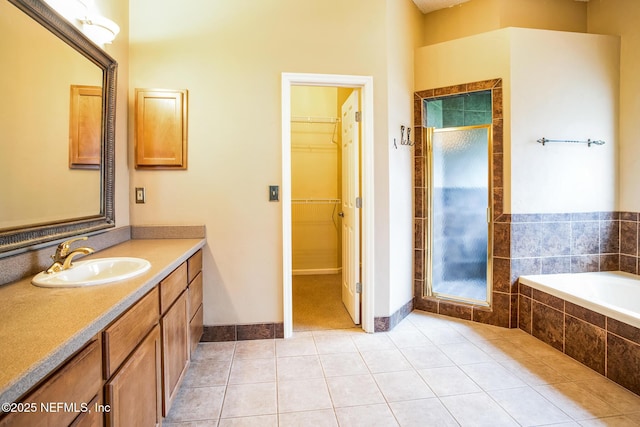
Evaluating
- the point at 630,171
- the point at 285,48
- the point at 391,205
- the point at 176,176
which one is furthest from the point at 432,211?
the point at 176,176

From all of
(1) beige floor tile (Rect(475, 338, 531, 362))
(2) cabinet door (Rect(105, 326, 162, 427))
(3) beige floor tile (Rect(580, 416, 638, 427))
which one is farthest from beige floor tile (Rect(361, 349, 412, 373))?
(2) cabinet door (Rect(105, 326, 162, 427))

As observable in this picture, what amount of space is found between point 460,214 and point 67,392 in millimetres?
2979

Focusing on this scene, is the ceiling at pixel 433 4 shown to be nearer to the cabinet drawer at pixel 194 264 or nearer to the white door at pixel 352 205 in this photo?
the white door at pixel 352 205

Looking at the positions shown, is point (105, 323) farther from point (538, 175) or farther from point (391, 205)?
point (538, 175)

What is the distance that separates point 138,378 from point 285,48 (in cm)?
235

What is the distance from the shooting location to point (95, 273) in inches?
62.3

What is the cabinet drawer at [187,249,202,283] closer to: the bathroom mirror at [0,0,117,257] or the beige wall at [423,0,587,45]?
the bathroom mirror at [0,0,117,257]

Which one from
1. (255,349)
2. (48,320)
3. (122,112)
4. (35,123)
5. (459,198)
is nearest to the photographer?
(48,320)

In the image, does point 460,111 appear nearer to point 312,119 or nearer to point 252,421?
point 312,119

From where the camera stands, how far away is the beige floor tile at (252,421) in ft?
5.33

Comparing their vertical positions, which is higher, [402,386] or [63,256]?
[63,256]

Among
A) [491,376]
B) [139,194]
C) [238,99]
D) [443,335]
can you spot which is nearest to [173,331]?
[139,194]

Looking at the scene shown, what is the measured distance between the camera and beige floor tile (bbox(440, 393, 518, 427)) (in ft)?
5.33

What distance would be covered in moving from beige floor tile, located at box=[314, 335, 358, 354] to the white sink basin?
1.43m
